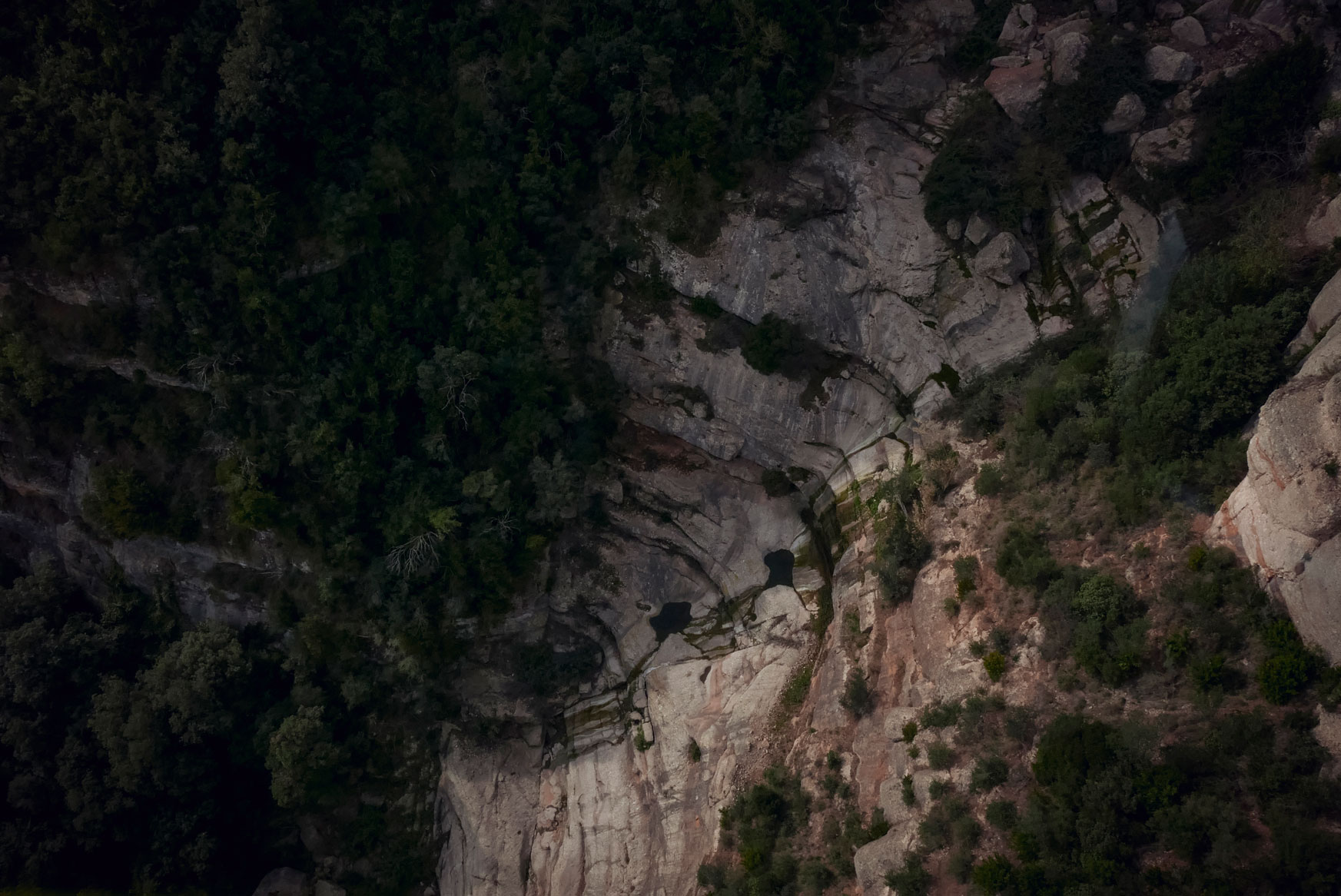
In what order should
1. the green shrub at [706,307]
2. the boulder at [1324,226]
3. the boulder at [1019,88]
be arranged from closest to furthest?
the boulder at [1324,226] → the boulder at [1019,88] → the green shrub at [706,307]

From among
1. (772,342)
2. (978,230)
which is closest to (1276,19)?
(978,230)

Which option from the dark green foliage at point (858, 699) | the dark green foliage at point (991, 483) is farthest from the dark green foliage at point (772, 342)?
the dark green foliage at point (858, 699)

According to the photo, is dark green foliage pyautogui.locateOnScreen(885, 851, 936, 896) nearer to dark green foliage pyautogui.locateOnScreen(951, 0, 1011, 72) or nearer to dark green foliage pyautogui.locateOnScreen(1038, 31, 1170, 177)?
dark green foliage pyautogui.locateOnScreen(1038, 31, 1170, 177)

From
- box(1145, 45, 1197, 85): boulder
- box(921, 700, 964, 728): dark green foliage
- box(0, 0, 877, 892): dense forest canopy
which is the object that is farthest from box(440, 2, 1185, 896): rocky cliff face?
box(921, 700, 964, 728): dark green foliage

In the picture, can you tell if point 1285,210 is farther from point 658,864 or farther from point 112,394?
point 112,394

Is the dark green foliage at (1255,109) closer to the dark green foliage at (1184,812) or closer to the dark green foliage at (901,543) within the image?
the dark green foliage at (901,543)

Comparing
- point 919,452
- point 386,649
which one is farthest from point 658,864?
point 919,452

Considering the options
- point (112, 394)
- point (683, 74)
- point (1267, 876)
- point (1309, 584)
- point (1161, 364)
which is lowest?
point (1267, 876)
